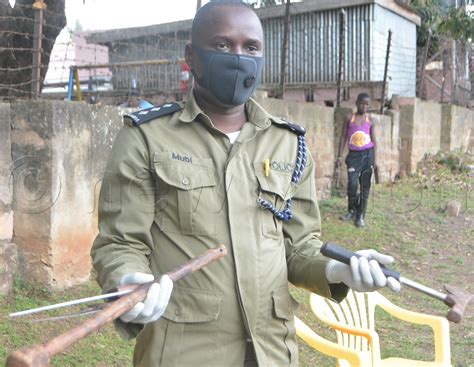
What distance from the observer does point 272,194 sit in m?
1.76

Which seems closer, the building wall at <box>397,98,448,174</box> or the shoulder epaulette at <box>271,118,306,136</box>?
the shoulder epaulette at <box>271,118,306,136</box>

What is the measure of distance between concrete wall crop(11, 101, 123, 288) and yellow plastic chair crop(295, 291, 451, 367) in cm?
184

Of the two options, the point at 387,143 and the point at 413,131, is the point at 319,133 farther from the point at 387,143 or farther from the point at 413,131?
the point at 413,131

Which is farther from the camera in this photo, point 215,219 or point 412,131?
point 412,131

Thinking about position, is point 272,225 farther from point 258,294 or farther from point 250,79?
point 250,79

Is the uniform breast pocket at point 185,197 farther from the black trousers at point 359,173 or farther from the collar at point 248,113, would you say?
the black trousers at point 359,173

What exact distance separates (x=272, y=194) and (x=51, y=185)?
2449 millimetres

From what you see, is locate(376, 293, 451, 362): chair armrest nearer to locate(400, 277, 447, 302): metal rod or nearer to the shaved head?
locate(400, 277, 447, 302): metal rod

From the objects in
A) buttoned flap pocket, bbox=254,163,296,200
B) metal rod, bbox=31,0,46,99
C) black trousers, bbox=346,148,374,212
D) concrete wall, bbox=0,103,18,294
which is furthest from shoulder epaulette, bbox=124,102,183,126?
black trousers, bbox=346,148,374,212

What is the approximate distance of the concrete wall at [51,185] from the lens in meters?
3.74

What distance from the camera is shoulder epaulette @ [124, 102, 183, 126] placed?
5.61ft

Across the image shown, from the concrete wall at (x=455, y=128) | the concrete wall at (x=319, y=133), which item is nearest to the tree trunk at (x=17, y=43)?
the concrete wall at (x=319, y=133)

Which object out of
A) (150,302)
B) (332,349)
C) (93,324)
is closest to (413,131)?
(332,349)

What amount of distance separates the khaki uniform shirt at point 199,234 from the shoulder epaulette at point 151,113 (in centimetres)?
2
